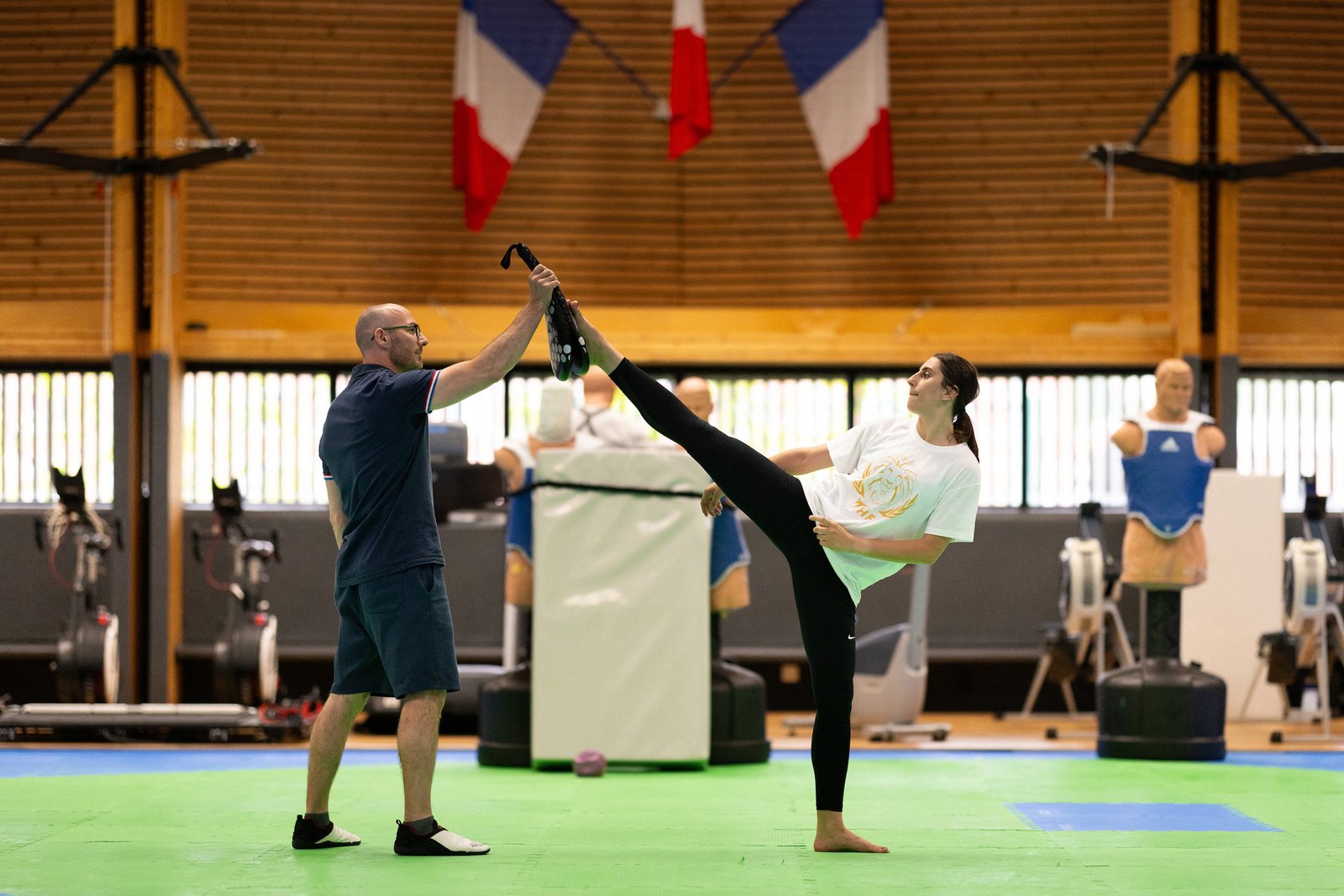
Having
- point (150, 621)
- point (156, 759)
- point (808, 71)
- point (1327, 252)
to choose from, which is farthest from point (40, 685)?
point (1327, 252)

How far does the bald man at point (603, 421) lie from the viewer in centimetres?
735

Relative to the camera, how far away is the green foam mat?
12.2 feet

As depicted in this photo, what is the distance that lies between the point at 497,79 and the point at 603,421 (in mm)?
3990

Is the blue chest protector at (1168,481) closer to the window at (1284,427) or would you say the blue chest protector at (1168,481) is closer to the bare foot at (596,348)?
the window at (1284,427)

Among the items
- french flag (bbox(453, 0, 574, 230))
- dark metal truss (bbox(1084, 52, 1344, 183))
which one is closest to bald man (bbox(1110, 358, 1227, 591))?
dark metal truss (bbox(1084, 52, 1344, 183))

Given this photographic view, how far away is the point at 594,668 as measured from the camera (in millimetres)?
6379

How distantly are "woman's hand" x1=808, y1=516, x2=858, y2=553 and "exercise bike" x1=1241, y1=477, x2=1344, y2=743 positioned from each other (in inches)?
183

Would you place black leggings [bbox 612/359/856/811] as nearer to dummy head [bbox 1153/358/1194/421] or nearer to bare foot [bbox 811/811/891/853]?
bare foot [bbox 811/811/891/853]

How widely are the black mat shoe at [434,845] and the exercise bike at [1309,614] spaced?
17.0ft

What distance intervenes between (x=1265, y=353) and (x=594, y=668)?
611 centimetres

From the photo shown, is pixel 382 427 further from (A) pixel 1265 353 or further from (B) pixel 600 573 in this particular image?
(A) pixel 1265 353

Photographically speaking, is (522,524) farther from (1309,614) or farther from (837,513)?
(1309,614)

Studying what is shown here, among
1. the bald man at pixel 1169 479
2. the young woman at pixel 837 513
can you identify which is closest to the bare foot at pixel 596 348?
the young woman at pixel 837 513

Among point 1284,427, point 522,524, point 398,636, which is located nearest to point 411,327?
point 398,636
